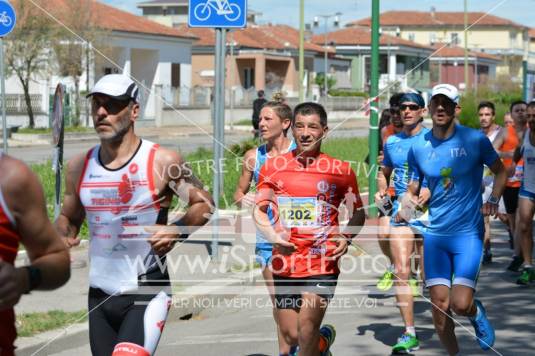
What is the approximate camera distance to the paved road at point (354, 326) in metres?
7.80

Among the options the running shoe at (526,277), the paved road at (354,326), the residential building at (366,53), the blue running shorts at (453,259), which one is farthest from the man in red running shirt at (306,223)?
the residential building at (366,53)

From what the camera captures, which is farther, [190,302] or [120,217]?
[190,302]

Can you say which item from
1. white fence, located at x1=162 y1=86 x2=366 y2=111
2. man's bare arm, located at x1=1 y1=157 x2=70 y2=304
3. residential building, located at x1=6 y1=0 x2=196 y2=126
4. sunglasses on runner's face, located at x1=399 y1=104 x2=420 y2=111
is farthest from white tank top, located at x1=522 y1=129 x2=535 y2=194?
white fence, located at x1=162 y1=86 x2=366 y2=111

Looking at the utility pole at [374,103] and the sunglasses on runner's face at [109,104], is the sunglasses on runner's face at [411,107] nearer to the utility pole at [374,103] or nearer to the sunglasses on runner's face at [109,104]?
the sunglasses on runner's face at [109,104]

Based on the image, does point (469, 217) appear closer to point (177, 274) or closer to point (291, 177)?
point (291, 177)

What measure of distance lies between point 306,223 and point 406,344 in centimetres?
201

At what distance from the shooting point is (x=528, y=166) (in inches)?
424

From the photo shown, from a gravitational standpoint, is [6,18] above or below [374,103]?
above

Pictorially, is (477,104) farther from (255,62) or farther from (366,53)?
(366,53)

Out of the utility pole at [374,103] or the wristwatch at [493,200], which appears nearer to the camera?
the wristwatch at [493,200]

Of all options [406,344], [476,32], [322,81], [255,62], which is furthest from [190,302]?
[476,32]

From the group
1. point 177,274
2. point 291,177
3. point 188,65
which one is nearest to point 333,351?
point 291,177

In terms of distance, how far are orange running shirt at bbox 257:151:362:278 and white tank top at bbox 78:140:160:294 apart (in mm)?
1320

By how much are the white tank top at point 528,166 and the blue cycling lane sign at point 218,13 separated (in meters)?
3.44
